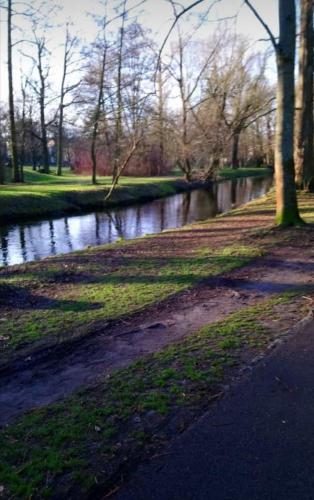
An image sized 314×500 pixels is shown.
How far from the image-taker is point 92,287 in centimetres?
762

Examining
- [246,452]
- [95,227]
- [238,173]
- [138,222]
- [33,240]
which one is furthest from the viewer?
[238,173]

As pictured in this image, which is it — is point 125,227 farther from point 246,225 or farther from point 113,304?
point 113,304

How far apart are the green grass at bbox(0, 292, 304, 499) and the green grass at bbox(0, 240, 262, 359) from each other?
142cm

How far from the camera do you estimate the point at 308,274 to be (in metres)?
7.62

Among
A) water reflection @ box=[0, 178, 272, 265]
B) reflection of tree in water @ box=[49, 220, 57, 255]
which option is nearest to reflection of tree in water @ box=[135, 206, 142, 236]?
water reflection @ box=[0, 178, 272, 265]

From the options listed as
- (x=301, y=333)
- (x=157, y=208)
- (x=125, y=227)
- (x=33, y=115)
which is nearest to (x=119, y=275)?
(x=301, y=333)

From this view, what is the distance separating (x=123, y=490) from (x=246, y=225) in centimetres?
1129

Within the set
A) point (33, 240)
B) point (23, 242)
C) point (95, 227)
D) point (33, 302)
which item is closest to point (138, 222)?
point (95, 227)

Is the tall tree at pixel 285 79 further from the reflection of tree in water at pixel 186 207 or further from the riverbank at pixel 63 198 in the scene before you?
the riverbank at pixel 63 198

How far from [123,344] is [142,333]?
37cm

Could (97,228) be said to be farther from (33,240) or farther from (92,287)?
(92,287)

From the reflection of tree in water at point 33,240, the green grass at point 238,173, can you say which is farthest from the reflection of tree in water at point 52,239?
the green grass at point 238,173

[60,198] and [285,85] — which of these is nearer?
[285,85]

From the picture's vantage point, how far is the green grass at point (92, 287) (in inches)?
223
